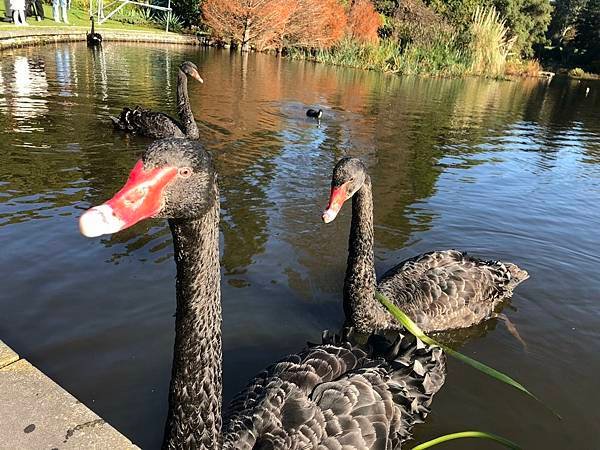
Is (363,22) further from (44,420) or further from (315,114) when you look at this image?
(44,420)

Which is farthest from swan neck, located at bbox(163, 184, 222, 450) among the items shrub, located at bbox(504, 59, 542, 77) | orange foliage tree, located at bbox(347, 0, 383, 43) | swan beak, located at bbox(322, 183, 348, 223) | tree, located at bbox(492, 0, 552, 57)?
tree, located at bbox(492, 0, 552, 57)

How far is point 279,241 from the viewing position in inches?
213

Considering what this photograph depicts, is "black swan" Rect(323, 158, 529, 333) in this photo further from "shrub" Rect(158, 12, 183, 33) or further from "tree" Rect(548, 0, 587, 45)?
"tree" Rect(548, 0, 587, 45)

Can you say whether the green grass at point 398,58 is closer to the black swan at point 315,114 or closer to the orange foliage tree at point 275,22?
the orange foliage tree at point 275,22

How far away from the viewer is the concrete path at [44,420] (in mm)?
2090

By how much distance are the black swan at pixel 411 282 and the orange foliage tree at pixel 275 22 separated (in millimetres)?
25754

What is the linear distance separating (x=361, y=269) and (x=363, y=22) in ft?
98.1

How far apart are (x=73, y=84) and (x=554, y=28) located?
55844mm

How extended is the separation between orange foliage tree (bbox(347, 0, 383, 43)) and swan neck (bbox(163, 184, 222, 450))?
30.2m

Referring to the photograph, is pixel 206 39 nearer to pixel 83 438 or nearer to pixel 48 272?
pixel 48 272

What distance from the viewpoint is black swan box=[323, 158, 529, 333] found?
3719 millimetres

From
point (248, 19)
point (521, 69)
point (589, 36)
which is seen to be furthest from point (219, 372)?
point (589, 36)

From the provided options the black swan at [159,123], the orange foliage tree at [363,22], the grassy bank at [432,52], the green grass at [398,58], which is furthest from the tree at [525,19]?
the black swan at [159,123]

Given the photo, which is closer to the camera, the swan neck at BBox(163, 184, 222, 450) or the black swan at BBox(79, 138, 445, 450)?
the black swan at BBox(79, 138, 445, 450)
